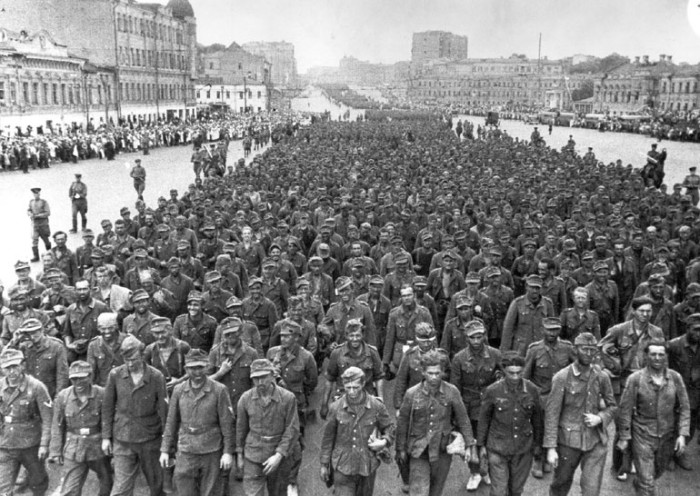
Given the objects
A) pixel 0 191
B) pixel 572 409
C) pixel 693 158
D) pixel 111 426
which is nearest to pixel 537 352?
pixel 572 409

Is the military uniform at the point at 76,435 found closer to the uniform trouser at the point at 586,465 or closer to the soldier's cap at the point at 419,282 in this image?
the soldier's cap at the point at 419,282

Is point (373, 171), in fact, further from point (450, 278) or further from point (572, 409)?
point (572, 409)

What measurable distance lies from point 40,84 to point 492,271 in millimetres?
44290

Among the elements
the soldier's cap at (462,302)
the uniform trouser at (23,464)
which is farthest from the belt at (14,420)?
the soldier's cap at (462,302)

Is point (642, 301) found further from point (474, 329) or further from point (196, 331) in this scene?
point (196, 331)

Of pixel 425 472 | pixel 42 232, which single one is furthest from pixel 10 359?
pixel 42 232

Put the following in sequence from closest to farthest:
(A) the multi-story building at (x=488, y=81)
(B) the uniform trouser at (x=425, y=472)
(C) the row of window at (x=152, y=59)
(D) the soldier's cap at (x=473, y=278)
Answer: (B) the uniform trouser at (x=425, y=472) → (D) the soldier's cap at (x=473, y=278) → (C) the row of window at (x=152, y=59) → (A) the multi-story building at (x=488, y=81)

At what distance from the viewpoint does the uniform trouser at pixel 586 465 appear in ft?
18.8

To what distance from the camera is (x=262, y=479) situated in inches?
218

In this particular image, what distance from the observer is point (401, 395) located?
6.27 m

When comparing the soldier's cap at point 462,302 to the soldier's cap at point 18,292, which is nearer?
the soldier's cap at point 462,302

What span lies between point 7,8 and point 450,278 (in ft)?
183

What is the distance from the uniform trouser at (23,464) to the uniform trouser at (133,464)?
29.8 inches

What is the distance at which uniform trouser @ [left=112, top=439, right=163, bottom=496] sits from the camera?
5.81 metres
